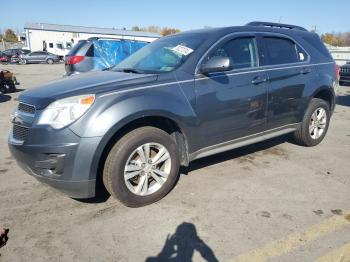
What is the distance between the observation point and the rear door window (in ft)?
15.1

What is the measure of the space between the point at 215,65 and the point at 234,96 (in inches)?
20.9

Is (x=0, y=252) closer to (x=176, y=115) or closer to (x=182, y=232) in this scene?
(x=182, y=232)

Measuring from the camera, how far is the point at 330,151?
17.6 feet

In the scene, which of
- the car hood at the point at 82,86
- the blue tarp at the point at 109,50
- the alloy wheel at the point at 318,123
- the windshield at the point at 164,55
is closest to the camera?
the car hood at the point at 82,86

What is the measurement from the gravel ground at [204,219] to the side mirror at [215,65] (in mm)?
1375

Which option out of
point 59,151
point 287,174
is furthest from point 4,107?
point 287,174

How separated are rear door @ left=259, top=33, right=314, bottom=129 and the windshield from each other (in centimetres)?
107

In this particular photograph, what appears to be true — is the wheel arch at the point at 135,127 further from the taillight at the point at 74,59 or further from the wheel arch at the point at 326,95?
the taillight at the point at 74,59

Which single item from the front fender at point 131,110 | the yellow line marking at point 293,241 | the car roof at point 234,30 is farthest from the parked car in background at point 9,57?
the yellow line marking at point 293,241

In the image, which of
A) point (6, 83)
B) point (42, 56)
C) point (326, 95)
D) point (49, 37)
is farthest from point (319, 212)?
point (49, 37)

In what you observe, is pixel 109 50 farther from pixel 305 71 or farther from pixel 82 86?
pixel 82 86

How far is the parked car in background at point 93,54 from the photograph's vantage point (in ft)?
37.0

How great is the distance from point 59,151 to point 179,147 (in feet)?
4.40

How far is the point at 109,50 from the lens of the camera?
13.0m
